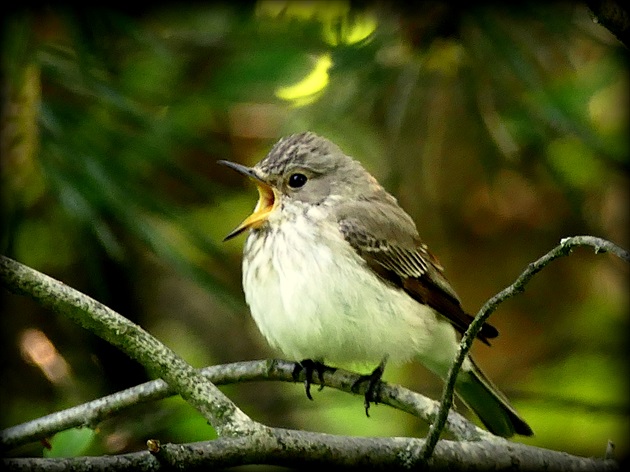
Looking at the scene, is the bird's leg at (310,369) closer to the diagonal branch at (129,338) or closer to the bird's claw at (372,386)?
the bird's claw at (372,386)

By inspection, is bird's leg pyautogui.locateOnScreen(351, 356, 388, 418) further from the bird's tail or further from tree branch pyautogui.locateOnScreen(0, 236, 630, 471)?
tree branch pyautogui.locateOnScreen(0, 236, 630, 471)

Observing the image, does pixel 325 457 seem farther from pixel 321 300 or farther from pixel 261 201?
pixel 261 201

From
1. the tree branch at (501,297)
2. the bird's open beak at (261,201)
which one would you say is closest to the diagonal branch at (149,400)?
the tree branch at (501,297)

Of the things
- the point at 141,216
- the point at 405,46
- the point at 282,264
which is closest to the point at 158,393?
the point at 282,264

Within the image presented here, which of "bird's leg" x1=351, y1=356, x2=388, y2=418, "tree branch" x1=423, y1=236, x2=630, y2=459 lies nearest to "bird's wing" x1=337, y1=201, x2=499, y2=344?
"bird's leg" x1=351, y1=356, x2=388, y2=418

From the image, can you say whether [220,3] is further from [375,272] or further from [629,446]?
[629,446]

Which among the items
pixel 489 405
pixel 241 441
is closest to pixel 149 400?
pixel 241 441

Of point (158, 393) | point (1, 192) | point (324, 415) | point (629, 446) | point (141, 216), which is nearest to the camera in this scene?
point (158, 393)
